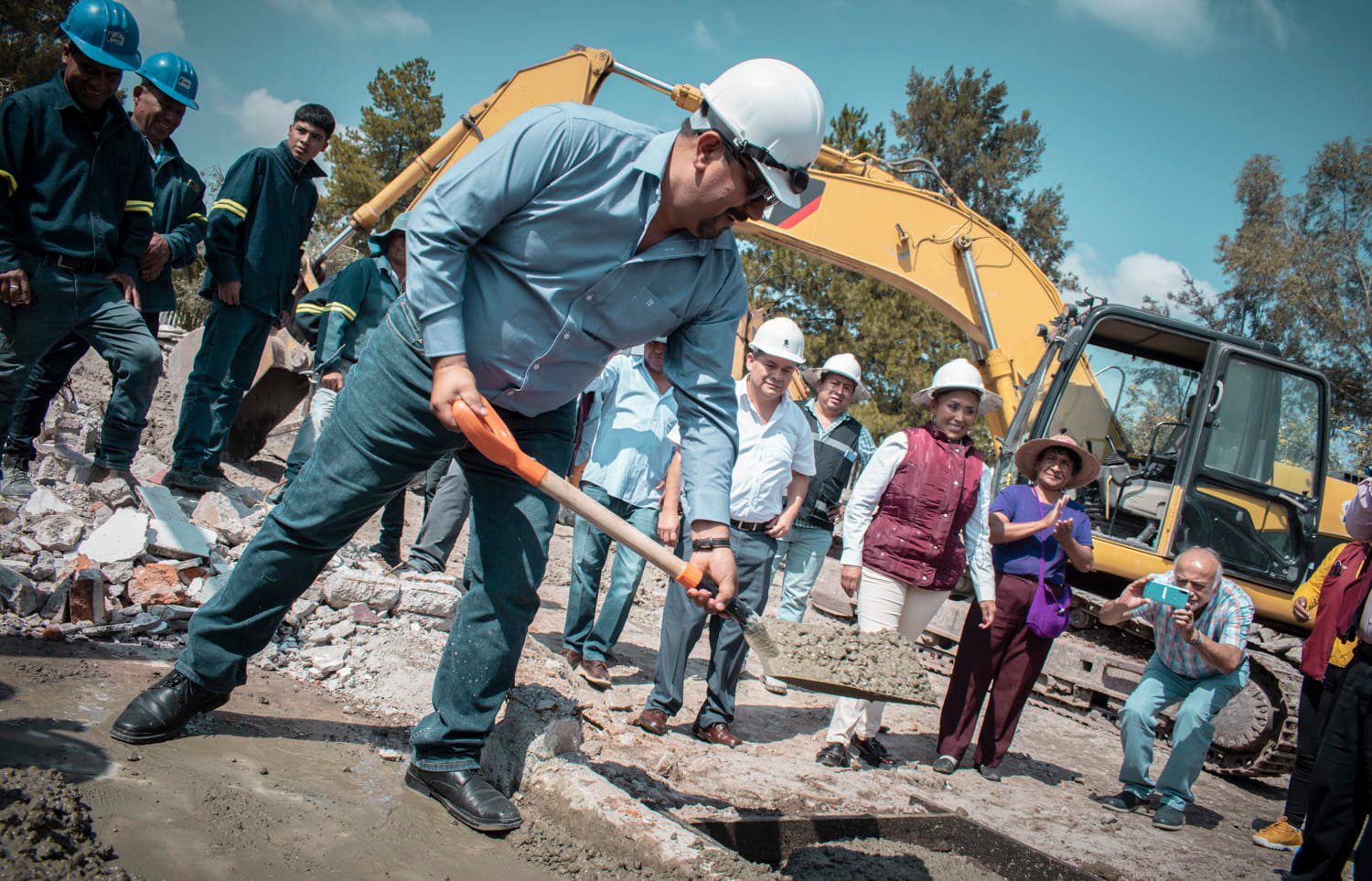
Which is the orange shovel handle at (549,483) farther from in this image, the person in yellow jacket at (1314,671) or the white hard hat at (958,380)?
the person in yellow jacket at (1314,671)

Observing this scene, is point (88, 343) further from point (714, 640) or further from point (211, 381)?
point (714, 640)

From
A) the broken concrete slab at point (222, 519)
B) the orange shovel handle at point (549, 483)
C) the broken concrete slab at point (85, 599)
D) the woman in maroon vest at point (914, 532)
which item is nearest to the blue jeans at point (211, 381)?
the broken concrete slab at point (222, 519)

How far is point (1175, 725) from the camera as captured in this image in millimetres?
5289

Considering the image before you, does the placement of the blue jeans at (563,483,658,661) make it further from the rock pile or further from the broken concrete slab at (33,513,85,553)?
the broken concrete slab at (33,513,85,553)

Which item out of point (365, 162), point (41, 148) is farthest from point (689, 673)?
point (365, 162)

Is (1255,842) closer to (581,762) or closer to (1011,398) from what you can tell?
(1011,398)

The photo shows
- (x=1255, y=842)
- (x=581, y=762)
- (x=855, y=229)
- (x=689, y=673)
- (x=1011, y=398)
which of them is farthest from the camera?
(x=855, y=229)

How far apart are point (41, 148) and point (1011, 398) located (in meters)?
7.04

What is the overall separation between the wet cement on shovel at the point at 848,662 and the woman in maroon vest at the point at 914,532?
720 mm

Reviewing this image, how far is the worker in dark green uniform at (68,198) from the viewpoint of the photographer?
3818 mm

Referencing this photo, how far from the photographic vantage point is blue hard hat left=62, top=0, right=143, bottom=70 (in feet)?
12.8

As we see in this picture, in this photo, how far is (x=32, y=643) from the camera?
10.3ft

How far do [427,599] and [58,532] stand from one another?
5.05ft

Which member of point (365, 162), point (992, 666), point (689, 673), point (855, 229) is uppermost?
point (365, 162)
